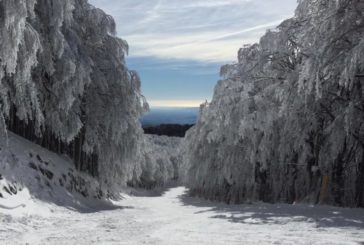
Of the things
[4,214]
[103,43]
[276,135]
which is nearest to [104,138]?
[103,43]

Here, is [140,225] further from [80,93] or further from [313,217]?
[80,93]

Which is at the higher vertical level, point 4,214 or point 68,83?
point 68,83

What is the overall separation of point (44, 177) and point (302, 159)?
9722 millimetres

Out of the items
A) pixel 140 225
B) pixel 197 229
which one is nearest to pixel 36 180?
pixel 140 225

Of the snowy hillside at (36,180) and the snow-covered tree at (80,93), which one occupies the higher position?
the snow-covered tree at (80,93)

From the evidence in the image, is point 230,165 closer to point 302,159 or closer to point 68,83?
point 302,159

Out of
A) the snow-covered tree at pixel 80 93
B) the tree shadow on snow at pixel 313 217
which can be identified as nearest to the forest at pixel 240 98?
the snow-covered tree at pixel 80 93

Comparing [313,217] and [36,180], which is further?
[36,180]

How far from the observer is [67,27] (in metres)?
15.9

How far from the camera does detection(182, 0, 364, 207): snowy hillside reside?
451 inches

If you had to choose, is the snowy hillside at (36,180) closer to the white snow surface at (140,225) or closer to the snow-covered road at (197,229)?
the white snow surface at (140,225)

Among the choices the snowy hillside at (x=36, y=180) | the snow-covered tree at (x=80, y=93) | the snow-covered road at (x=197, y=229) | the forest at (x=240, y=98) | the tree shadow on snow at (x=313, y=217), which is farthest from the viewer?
the snow-covered tree at (x=80, y=93)

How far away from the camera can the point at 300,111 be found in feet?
50.2

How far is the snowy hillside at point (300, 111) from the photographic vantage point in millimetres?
11461
